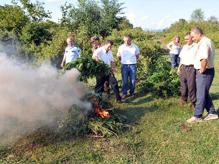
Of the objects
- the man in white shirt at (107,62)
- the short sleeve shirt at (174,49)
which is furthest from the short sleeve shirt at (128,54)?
the short sleeve shirt at (174,49)

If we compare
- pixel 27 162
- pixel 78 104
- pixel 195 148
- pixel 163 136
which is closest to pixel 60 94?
pixel 78 104

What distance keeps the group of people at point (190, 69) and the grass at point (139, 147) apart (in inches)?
20.6

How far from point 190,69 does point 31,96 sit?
3.77 metres

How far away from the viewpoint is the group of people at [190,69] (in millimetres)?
7062

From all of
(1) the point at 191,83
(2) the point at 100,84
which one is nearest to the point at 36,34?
(2) the point at 100,84

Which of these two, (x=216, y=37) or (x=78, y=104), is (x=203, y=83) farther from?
(x=216, y=37)

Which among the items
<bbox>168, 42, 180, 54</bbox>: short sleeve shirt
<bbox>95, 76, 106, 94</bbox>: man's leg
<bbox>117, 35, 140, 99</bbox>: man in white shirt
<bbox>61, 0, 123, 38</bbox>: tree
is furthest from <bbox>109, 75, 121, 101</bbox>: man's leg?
<bbox>61, 0, 123, 38</bbox>: tree

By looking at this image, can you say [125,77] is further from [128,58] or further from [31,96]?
[31,96]

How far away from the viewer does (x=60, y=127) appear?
6.65 meters

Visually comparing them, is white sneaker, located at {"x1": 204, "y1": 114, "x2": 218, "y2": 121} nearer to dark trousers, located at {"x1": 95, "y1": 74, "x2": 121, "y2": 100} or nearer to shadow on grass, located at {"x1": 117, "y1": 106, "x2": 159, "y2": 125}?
shadow on grass, located at {"x1": 117, "y1": 106, "x2": 159, "y2": 125}

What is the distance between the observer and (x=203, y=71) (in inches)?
276

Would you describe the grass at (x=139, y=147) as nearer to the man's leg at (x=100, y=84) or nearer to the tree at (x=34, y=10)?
the man's leg at (x=100, y=84)

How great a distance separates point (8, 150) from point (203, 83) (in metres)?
3.92

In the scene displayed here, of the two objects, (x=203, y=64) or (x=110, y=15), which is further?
(x=110, y=15)
